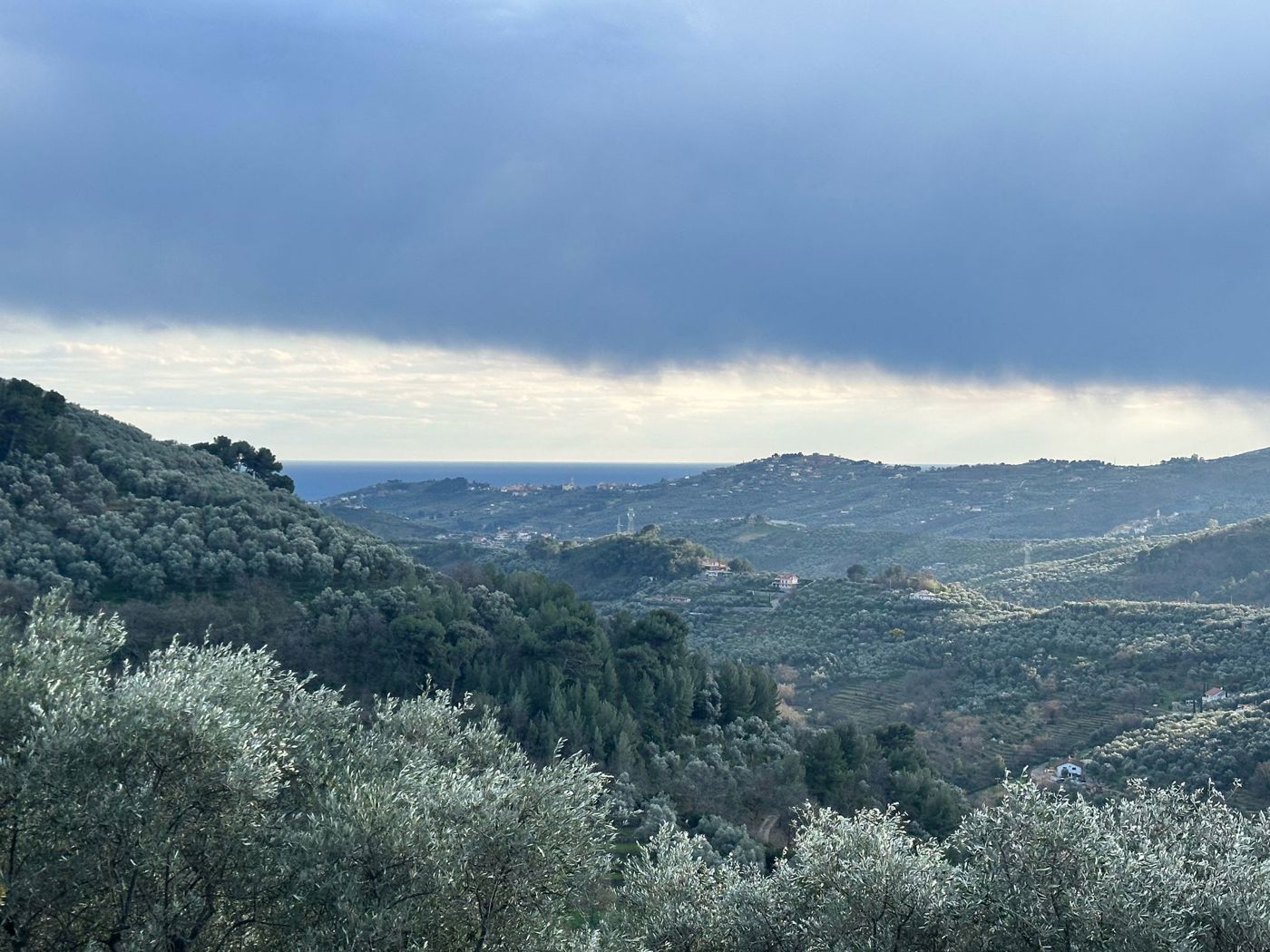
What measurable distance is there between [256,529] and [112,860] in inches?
1142

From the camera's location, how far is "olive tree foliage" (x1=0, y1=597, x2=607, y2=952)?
999 cm

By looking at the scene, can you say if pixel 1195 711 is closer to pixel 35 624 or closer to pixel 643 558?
pixel 35 624

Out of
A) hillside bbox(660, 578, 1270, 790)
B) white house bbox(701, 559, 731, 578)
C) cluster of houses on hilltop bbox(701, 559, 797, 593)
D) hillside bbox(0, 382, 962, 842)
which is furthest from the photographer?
white house bbox(701, 559, 731, 578)

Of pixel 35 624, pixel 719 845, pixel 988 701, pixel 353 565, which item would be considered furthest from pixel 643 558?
pixel 35 624

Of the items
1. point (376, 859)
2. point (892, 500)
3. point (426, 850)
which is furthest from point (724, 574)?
point (892, 500)

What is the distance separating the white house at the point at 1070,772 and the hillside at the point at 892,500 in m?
73.2

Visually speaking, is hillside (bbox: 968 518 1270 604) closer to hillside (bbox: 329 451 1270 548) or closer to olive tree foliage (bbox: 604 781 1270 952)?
hillside (bbox: 329 451 1270 548)

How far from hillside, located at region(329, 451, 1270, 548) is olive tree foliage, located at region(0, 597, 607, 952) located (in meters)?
97.9

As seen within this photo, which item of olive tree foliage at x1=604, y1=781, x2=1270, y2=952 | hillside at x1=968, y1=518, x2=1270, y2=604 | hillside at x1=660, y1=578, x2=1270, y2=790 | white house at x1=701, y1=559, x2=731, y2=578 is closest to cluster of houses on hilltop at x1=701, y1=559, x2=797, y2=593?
white house at x1=701, y1=559, x2=731, y2=578

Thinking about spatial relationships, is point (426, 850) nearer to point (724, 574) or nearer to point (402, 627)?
point (402, 627)

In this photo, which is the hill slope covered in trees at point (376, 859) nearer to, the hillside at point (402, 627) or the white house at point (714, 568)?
the hillside at point (402, 627)

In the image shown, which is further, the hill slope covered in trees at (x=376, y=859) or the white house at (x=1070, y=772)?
the white house at (x=1070, y=772)

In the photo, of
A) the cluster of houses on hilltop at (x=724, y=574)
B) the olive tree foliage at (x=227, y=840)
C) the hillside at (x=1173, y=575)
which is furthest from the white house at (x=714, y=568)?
the olive tree foliage at (x=227, y=840)

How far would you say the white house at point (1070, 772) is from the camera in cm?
3356
